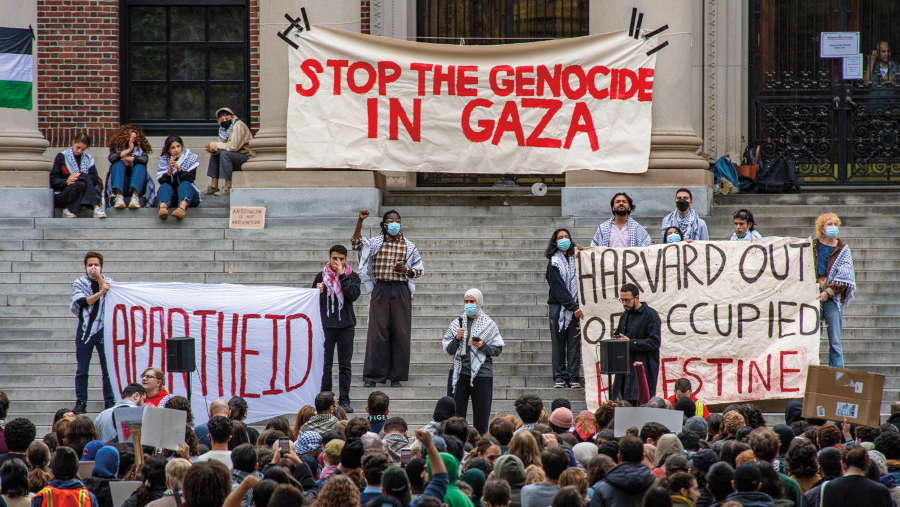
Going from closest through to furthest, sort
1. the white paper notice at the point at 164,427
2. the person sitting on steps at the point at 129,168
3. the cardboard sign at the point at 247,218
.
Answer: the white paper notice at the point at 164,427 → the cardboard sign at the point at 247,218 → the person sitting on steps at the point at 129,168

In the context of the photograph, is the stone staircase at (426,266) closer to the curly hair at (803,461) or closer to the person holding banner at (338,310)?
the person holding banner at (338,310)

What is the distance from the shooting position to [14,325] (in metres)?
13.6

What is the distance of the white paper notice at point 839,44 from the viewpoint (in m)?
18.7

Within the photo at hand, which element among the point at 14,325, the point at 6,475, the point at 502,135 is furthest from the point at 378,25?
the point at 6,475

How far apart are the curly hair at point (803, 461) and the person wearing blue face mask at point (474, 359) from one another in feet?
14.2

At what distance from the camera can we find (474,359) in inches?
439

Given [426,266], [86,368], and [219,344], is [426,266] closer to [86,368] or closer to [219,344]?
[219,344]

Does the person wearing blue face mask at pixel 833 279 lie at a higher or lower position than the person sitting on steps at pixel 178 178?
lower

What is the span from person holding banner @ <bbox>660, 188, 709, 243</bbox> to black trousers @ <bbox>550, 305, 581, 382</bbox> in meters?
2.04

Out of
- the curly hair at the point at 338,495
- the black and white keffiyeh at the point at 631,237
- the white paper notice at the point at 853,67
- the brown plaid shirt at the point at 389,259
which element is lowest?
the curly hair at the point at 338,495

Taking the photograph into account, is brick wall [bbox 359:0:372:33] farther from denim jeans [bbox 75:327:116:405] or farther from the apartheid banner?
denim jeans [bbox 75:327:116:405]

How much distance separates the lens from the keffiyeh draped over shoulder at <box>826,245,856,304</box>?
12.3 metres

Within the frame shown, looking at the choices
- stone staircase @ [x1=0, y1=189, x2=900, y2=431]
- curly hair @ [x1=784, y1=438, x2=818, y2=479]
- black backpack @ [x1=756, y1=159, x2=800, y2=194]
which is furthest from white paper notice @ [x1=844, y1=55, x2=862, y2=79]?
curly hair @ [x1=784, y1=438, x2=818, y2=479]

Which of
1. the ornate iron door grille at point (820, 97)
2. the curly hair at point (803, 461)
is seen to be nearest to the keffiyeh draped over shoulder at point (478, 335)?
the curly hair at point (803, 461)
